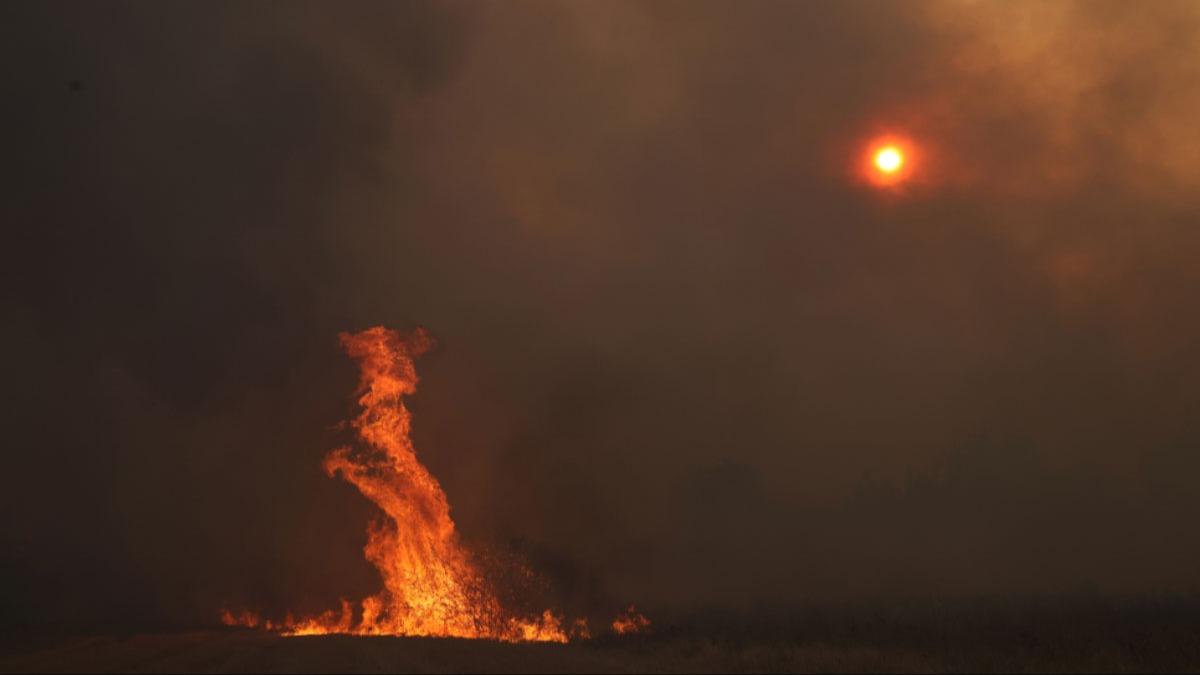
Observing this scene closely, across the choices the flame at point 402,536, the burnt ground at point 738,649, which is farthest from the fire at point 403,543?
the burnt ground at point 738,649

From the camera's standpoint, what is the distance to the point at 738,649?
26562 millimetres

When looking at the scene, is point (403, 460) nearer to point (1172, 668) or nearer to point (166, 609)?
point (166, 609)

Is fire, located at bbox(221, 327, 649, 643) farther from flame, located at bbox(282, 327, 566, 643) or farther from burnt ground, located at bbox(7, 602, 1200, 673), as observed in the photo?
burnt ground, located at bbox(7, 602, 1200, 673)

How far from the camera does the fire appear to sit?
115 ft

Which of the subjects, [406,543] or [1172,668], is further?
[406,543]

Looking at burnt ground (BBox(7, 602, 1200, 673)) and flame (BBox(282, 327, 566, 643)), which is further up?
flame (BBox(282, 327, 566, 643))

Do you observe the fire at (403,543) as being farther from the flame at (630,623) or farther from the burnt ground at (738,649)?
the burnt ground at (738,649)

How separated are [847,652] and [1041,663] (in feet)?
17.7

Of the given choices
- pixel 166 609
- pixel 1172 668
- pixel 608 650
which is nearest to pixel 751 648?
pixel 608 650

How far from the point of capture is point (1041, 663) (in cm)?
2202

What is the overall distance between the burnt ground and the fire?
5847 mm

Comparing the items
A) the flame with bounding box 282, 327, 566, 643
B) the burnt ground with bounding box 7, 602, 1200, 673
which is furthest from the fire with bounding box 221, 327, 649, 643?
the burnt ground with bounding box 7, 602, 1200, 673

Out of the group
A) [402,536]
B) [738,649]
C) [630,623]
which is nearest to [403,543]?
[402,536]

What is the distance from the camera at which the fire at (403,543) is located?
3512cm
